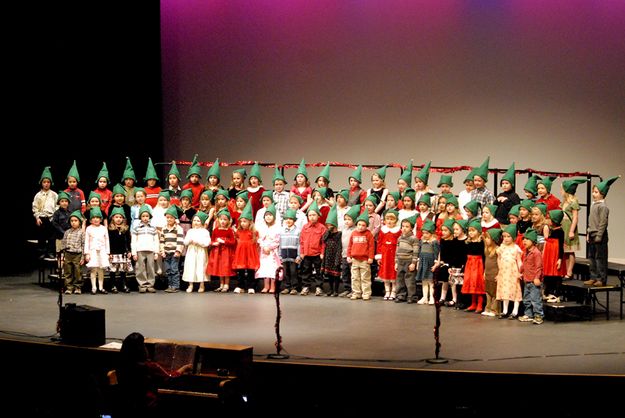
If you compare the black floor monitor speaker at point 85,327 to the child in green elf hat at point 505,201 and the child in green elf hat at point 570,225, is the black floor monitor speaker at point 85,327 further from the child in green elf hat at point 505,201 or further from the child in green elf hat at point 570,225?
the child in green elf hat at point 570,225

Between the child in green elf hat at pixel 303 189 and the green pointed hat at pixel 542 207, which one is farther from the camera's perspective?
the child in green elf hat at pixel 303 189

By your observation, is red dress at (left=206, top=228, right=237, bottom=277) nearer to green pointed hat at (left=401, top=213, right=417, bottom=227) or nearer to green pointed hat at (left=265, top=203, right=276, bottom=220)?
green pointed hat at (left=265, top=203, right=276, bottom=220)

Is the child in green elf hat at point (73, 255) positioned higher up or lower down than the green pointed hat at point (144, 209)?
lower down

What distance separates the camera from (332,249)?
1208 centimetres

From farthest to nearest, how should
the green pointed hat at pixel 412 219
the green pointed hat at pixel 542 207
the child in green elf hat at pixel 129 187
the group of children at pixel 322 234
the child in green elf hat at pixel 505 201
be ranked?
the child in green elf hat at pixel 129 187, the child in green elf hat at pixel 505 201, the green pointed hat at pixel 412 219, the group of children at pixel 322 234, the green pointed hat at pixel 542 207

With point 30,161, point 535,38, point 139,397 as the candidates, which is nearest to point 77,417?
point 139,397

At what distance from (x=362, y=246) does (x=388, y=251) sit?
32 cm

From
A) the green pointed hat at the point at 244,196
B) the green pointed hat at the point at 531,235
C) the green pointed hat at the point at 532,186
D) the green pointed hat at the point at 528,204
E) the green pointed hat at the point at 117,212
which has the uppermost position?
the green pointed hat at the point at 532,186

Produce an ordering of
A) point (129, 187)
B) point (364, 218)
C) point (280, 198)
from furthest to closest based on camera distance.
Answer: point (129, 187), point (280, 198), point (364, 218)

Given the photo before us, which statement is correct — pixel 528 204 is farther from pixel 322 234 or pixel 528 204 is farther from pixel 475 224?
pixel 322 234

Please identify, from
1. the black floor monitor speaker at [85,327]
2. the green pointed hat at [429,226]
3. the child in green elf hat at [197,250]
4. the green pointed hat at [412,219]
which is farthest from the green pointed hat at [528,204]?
the black floor monitor speaker at [85,327]

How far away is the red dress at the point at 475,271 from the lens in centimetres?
1062

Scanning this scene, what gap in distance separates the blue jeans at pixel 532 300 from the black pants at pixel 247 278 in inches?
146

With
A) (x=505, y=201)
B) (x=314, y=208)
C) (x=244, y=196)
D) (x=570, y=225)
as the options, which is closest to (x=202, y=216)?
(x=244, y=196)
